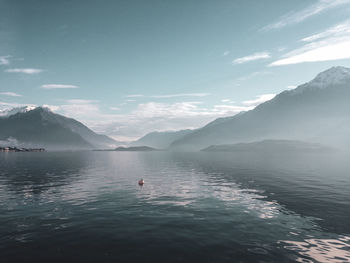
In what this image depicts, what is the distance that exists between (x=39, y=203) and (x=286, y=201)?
40938 mm

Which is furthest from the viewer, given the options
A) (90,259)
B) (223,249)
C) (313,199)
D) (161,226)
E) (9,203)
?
(313,199)

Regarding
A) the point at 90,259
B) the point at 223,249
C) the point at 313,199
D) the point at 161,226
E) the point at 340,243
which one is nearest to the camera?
the point at 90,259

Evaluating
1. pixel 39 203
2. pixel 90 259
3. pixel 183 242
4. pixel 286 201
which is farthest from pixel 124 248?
pixel 286 201

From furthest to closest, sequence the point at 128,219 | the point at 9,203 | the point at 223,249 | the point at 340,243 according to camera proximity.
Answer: the point at 9,203 < the point at 128,219 < the point at 340,243 < the point at 223,249

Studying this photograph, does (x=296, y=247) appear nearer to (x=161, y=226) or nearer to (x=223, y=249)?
(x=223, y=249)

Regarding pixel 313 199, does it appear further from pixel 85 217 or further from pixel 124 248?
pixel 85 217

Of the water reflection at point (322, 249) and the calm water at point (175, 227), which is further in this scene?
the calm water at point (175, 227)

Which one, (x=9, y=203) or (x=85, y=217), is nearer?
(x=85, y=217)

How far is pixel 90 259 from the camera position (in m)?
17.5

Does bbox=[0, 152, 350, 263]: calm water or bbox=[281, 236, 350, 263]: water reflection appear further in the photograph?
bbox=[0, 152, 350, 263]: calm water

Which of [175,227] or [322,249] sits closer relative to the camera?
[322,249]

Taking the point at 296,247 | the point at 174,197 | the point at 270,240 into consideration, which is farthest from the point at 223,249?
the point at 174,197

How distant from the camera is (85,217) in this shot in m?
28.4

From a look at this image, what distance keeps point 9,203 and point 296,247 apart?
40.7 m
